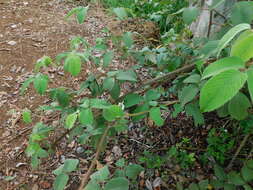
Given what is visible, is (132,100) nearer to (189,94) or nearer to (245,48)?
(189,94)

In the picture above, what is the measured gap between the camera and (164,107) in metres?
0.94

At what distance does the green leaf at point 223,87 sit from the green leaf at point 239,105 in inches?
14.3

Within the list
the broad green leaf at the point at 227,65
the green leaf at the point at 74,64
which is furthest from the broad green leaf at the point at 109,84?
the broad green leaf at the point at 227,65

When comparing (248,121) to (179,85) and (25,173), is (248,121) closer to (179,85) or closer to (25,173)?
(179,85)

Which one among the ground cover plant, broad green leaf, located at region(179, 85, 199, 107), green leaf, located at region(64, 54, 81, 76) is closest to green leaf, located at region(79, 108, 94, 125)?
the ground cover plant

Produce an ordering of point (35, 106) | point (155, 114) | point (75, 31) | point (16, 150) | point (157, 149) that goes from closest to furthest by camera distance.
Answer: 1. point (155, 114)
2. point (157, 149)
3. point (16, 150)
4. point (35, 106)
5. point (75, 31)

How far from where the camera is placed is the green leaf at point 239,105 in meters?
0.76

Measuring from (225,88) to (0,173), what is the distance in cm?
148

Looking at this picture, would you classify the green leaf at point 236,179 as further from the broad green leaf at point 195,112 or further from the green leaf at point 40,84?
the green leaf at point 40,84

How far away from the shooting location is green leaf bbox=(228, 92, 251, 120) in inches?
29.8

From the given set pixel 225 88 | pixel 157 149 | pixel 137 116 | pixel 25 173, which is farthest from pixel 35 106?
pixel 225 88

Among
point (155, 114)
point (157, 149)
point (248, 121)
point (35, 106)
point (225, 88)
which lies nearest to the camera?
point (225, 88)

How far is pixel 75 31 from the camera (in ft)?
8.70

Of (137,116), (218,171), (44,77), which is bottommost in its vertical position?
(218,171)
